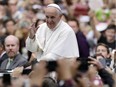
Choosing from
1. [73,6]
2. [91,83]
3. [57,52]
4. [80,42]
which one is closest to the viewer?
[91,83]

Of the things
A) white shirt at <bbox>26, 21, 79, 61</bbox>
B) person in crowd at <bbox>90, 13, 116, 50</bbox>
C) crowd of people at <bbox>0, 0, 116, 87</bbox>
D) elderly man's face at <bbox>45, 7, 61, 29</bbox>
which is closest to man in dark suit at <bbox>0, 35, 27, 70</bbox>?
crowd of people at <bbox>0, 0, 116, 87</bbox>

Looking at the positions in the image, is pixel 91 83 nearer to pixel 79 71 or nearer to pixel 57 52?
pixel 79 71

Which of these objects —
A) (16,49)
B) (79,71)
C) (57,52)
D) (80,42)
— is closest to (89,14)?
(80,42)

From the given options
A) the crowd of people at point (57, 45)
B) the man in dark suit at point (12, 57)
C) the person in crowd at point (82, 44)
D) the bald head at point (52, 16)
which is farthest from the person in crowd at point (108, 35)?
the bald head at point (52, 16)

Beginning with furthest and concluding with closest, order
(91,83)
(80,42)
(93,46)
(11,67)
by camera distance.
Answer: (93,46), (80,42), (11,67), (91,83)

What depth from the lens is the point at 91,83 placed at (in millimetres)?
6059

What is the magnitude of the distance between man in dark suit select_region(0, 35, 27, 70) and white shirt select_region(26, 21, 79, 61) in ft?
1.67

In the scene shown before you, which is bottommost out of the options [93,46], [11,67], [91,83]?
[93,46]

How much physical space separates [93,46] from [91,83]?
987cm

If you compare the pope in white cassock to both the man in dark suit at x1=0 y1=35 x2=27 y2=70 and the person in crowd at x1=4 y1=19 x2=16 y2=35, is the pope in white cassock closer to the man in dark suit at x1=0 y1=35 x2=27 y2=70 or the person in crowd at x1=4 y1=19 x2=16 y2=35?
the man in dark suit at x1=0 y1=35 x2=27 y2=70

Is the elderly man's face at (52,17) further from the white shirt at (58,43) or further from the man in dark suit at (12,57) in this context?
the man in dark suit at (12,57)

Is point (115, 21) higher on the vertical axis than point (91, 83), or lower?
lower

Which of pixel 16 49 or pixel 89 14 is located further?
pixel 89 14

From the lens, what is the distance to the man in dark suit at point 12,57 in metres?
10.7
